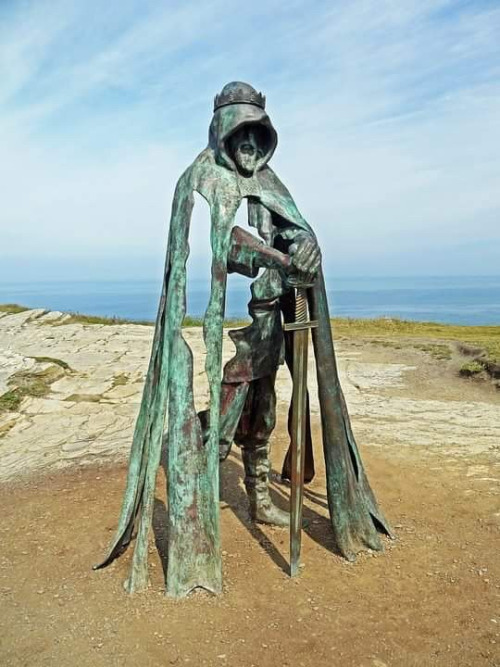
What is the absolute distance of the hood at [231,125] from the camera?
3842 mm

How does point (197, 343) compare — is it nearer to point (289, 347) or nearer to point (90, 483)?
point (90, 483)

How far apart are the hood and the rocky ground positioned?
262 centimetres

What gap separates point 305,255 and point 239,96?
41.1 inches

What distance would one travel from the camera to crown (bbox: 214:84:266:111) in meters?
3.88

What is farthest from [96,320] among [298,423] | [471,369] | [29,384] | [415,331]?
[298,423]

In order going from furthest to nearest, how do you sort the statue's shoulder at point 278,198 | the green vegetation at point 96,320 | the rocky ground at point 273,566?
1. the green vegetation at point 96,320
2. the statue's shoulder at point 278,198
3. the rocky ground at point 273,566

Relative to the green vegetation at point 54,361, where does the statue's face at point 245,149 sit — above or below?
above

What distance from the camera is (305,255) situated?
3.83 metres

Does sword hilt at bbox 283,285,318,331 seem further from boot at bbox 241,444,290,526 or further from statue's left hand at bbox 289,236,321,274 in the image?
boot at bbox 241,444,290,526

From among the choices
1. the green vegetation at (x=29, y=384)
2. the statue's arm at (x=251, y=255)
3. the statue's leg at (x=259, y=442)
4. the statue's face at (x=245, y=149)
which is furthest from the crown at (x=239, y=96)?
the green vegetation at (x=29, y=384)

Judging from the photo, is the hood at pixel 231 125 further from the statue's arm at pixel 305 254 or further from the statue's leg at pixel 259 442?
the statue's leg at pixel 259 442

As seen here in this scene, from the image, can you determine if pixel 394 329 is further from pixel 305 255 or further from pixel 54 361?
pixel 305 255

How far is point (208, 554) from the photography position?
12.5ft

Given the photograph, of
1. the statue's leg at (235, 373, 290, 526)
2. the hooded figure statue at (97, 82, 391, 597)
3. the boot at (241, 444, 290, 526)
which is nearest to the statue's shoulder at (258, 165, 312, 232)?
the hooded figure statue at (97, 82, 391, 597)
